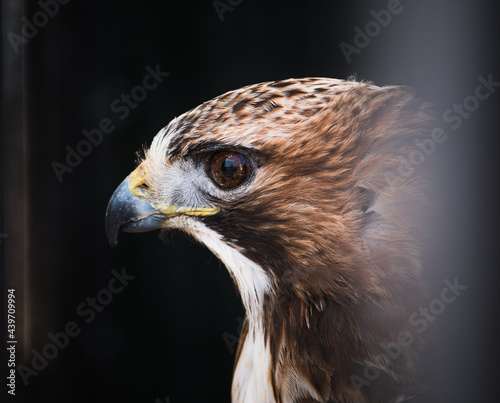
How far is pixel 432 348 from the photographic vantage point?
915mm

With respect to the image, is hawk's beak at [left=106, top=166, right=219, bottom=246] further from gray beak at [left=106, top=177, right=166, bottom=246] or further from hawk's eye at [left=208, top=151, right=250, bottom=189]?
hawk's eye at [left=208, top=151, right=250, bottom=189]

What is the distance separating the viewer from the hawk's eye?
37.2 inches

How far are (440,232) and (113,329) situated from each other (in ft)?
2.70

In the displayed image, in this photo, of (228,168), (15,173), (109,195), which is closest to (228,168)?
(228,168)

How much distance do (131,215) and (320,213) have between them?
1.32ft

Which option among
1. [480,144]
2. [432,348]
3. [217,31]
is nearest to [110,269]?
[217,31]

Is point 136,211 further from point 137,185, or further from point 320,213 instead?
point 320,213

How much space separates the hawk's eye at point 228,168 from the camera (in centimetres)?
94

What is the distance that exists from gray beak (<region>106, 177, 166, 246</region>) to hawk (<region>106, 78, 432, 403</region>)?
0.03 meters

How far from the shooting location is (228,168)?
96 cm

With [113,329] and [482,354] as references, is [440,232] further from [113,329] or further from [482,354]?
[113,329]

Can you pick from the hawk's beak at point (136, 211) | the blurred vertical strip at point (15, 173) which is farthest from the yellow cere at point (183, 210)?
the blurred vertical strip at point (15, 173)

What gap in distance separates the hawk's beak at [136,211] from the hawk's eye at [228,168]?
12cm

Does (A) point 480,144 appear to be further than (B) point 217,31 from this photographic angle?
No
